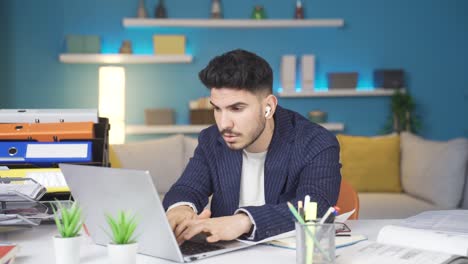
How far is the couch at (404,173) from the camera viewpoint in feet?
14.4

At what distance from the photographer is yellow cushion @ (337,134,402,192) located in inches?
193

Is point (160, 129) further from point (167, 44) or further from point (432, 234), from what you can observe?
point (432, 234)

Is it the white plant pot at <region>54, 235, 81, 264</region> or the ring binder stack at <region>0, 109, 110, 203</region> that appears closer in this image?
the white plant pot at <region>54, 235, 81, 264</region>

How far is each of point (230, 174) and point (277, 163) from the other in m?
0.16

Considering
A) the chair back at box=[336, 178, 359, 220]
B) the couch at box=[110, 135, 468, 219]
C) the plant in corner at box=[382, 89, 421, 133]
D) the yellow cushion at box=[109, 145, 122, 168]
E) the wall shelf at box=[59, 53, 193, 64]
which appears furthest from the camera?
the plant in corner at box=[382, 89, 421, 133]

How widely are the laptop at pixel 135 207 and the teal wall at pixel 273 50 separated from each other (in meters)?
4.22

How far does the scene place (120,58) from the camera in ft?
18.2

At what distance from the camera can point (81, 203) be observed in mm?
1597

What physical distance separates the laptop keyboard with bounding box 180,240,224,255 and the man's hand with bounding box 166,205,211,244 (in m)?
0.04

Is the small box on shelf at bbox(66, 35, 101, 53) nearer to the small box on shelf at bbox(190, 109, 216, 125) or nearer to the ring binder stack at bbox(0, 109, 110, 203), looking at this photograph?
the small box on shelf at bbox(190, 109, 216, 125)

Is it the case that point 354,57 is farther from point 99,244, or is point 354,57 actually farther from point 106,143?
point 99,244

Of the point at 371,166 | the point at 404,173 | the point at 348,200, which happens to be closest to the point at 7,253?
the point at 348,200

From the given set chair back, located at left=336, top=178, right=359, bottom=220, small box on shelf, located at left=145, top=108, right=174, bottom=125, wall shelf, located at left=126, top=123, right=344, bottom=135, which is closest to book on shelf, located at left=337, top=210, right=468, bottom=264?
chair back, located at left=336, top=178, right=359, bottom=220

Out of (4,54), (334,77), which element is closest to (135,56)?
(4,54)
